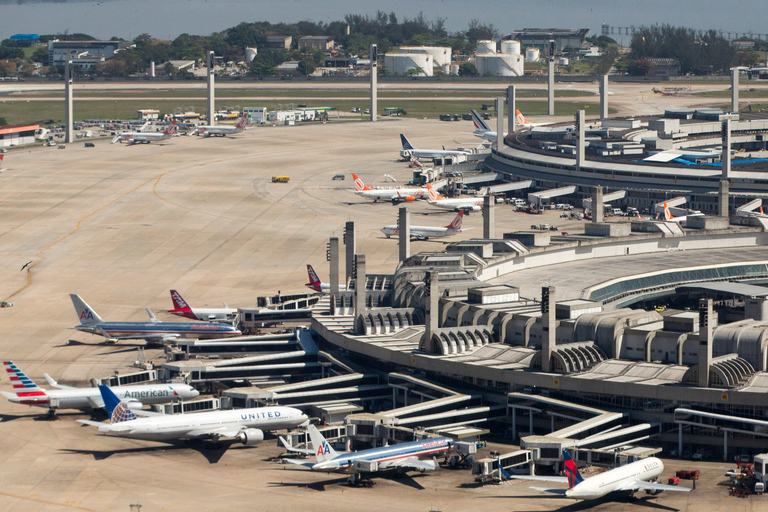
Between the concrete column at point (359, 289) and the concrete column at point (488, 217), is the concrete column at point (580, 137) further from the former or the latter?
the concrete column at point (359, 289)

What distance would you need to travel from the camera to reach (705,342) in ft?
257

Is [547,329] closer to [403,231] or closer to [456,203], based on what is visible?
[403,231]

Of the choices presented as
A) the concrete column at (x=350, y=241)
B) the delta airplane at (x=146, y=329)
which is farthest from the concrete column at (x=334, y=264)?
the delta airplane at (x=146, y=329)

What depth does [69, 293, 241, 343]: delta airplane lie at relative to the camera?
365ft

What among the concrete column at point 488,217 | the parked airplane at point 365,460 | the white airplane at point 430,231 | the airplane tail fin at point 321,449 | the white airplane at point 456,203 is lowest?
the parked airplane at point 365,460

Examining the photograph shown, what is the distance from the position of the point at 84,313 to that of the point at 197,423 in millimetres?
34444

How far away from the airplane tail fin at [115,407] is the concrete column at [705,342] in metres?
38.4

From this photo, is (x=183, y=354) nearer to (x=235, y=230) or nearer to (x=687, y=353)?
(x=687, y=353)

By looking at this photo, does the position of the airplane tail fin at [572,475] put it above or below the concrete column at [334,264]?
below

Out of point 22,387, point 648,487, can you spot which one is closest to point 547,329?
point 648,487

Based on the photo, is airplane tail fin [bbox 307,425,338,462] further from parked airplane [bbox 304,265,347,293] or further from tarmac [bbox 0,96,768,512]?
parked airplane [bbox 304,265,347,293]

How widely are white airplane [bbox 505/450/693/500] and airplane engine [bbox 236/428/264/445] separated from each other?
2070 cm

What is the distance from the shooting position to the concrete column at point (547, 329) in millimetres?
83438

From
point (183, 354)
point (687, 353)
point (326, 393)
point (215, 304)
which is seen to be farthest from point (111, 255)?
point (687, 353)
